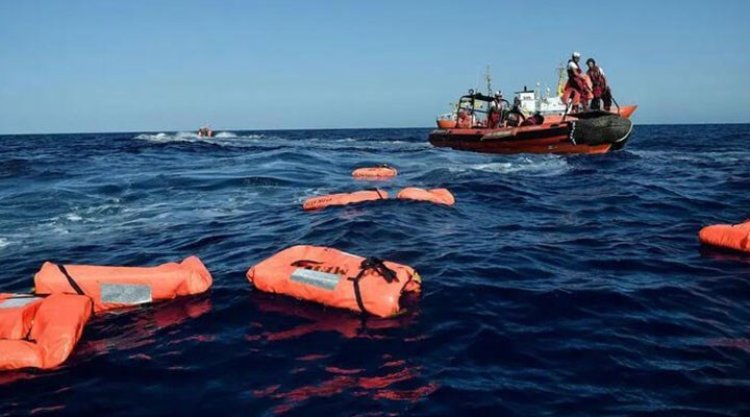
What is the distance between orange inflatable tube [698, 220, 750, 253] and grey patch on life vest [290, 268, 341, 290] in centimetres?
634

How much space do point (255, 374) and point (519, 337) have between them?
2.79 meters

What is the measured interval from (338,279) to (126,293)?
108 inches

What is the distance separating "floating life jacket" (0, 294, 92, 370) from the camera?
4.91 metres

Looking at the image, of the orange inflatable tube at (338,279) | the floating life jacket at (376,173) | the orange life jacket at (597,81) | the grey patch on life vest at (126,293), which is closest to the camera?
the orange inflatable tube at (338,279)

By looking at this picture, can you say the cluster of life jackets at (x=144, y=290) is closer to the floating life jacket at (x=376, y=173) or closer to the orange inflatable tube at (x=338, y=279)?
the orange inflatable tube at (x=338, y=279)


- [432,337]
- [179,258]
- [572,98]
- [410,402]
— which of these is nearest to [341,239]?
[179,258]

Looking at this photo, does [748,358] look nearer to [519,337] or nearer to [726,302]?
[726,302]

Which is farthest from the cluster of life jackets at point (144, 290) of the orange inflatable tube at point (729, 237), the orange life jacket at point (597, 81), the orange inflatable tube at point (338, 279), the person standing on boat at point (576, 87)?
the orange life jacket at point (597, 81)

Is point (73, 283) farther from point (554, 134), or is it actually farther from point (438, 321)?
point (554, 134)

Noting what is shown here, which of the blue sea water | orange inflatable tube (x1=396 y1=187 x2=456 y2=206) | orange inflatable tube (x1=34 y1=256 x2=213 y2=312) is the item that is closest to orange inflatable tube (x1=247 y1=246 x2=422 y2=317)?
the blue sea water

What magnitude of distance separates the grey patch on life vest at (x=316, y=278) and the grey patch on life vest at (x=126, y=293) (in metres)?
1.90

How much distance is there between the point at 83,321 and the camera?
550 centimetres

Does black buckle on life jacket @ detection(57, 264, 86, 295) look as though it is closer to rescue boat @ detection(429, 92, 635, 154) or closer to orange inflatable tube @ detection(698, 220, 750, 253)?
orange inflatable tube @ detection(698, 220, 750, 253)

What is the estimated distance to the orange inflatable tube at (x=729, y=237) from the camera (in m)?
7.93
